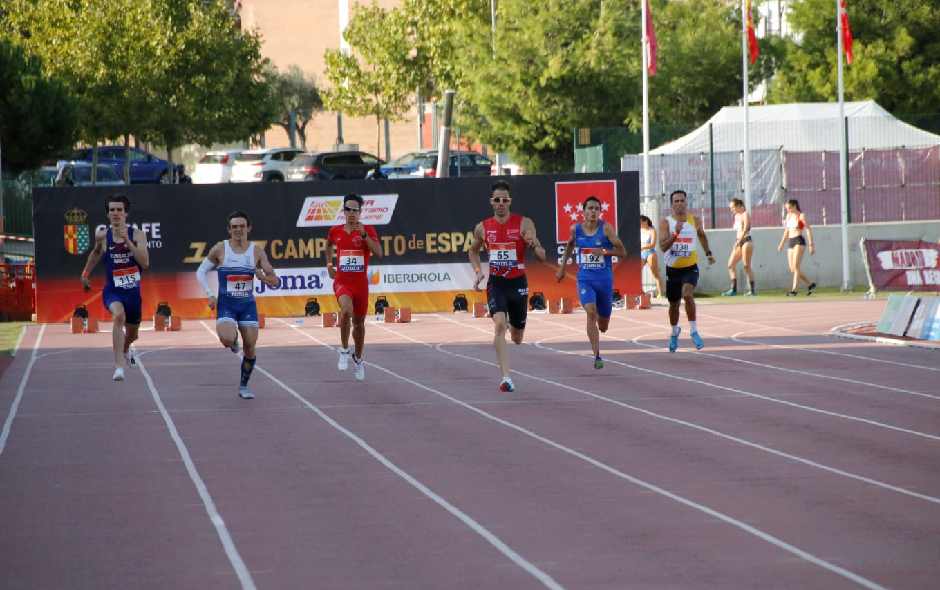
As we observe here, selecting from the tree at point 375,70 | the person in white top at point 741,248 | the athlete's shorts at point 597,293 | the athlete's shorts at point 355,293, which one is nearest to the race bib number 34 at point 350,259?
the athlete's shorts at point 355,293

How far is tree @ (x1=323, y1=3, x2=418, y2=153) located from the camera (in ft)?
249

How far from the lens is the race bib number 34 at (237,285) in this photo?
16.6 metres

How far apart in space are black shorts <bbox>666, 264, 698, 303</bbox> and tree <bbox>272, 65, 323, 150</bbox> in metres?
71.7

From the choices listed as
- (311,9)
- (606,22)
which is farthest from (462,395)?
(311,9)

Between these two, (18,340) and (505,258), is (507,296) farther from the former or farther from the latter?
(18,340)

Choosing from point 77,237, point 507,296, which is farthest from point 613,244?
point 77,237

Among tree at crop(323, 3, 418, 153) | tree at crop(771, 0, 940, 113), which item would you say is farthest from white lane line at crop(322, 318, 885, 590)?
tree at crop(323, 3, 418, 153)

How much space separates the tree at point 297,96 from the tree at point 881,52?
121ft

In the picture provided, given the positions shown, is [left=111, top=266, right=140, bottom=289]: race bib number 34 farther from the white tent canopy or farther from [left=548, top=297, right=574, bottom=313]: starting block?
the white tent canopy

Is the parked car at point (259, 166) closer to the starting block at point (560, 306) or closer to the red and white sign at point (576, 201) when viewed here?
the red and white sign at point (576, 201)

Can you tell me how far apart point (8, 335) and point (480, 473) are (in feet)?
54.4

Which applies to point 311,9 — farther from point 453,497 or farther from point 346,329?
point 453,497

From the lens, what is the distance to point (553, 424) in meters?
14.3

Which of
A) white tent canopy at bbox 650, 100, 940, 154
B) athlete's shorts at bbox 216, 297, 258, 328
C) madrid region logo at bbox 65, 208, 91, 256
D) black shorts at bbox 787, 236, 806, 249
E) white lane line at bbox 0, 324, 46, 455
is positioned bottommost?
white lane line at bbox 0, 324, 46, 455
